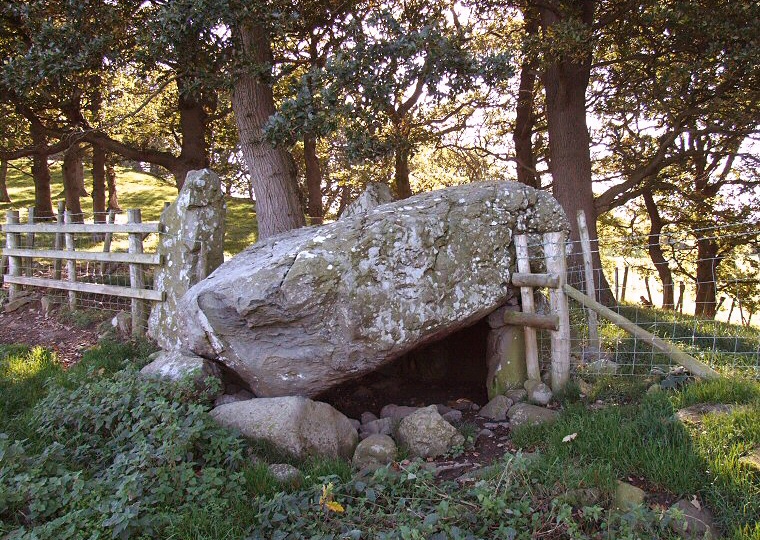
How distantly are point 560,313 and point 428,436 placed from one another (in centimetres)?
203

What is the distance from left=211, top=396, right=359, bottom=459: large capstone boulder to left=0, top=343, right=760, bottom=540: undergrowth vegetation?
0.14 m

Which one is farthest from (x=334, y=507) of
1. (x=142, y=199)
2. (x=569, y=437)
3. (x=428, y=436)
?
(x=142, y=199)

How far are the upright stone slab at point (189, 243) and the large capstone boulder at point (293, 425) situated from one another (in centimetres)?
267

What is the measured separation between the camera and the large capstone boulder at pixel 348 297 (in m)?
5.41

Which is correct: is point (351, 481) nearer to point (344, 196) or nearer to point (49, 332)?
point (49, 332)

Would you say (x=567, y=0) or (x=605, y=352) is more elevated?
(x=567, y=0)

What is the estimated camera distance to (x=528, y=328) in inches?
243

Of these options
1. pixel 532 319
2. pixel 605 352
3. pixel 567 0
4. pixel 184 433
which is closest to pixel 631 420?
pixel 532 319

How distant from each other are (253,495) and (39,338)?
628 centimetres

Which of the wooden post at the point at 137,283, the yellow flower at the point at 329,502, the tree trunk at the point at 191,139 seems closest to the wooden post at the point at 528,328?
the yellow flower at the point at 329,502

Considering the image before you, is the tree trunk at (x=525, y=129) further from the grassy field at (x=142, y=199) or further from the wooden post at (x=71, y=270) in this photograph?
the wooden post at (x=71, y=270)

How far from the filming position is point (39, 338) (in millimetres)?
8609

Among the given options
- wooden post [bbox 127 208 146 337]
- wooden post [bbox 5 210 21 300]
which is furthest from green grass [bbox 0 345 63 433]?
wooden post [bbox 5 210 21 300]

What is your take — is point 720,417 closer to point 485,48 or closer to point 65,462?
point 65,462
